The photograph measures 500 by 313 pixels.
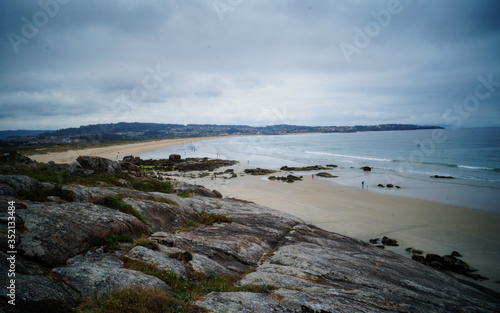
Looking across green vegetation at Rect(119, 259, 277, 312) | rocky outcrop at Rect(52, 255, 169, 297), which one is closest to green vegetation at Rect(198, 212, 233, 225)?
green vegetation at Rect(119, 259, 277, 312)

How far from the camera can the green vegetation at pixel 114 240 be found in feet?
26.1

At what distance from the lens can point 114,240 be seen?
27.7 ft

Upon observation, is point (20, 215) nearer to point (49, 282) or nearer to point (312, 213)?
point (49, 282)

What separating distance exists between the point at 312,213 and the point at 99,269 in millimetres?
23489

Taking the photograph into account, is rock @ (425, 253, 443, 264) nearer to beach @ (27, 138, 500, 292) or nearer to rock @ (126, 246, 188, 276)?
beach @ (27, 138, 500, 292)

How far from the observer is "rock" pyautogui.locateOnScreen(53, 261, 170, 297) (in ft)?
19.0

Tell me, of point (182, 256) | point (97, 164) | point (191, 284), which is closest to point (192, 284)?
point (191, 284)

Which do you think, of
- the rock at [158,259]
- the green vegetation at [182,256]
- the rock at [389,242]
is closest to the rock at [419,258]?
the rock at [389,242]

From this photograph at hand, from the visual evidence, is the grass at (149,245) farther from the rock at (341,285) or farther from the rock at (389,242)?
the rock at (389,242)

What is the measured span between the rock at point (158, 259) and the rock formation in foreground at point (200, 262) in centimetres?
3

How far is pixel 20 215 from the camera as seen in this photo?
710cm

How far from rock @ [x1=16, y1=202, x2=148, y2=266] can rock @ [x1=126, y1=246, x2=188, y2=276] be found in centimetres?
143

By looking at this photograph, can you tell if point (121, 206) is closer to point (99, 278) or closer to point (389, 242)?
point (99, 278)

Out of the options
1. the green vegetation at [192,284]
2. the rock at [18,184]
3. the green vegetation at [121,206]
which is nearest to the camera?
the green vegetation at [192,284]
